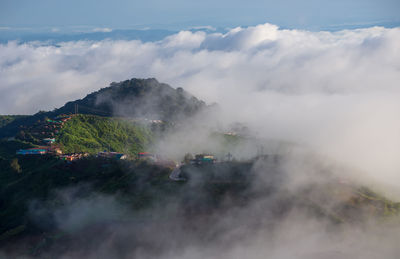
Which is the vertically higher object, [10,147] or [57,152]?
[57,152]

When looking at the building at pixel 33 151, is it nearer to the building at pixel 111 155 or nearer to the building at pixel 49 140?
the building at pixel 49 140

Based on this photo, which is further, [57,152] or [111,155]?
[111,155]

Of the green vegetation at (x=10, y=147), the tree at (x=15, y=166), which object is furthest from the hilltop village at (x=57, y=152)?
the tree at (x=15, y=166)

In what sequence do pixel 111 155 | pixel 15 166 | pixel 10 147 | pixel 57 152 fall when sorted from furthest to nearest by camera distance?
1. pixel 10 147
2. pixel 111 155
3. pixel 57 152
4. pixel 15 166

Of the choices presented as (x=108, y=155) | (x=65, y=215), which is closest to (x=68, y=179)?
(x=65, y=215)

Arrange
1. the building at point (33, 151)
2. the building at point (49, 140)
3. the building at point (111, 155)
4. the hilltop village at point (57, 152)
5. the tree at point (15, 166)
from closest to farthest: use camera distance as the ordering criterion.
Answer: the tree at point (15, 166) < the hilltop village at point (57, 152) < the building at point (33, 151) < the building at point (111, 155) < the building at point (49, 140)

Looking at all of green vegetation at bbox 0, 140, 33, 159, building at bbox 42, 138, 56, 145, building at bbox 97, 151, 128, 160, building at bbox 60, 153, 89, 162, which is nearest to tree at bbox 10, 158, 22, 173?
green vegetation at bbox 0, 140, 33, 159

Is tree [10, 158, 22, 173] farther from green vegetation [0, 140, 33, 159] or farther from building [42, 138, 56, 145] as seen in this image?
building [42, 138, 56, 145]

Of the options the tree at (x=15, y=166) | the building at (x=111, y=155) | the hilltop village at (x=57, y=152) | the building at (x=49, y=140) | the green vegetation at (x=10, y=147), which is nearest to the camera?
the tree at (x=15, y=166)

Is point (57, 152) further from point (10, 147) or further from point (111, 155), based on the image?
point (10, 147)

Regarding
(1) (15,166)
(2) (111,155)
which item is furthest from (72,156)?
(1) (15,166)

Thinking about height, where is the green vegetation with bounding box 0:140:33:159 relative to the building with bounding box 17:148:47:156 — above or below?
below
